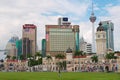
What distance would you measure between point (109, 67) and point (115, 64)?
14.4 ft

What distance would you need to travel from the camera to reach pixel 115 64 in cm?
19750

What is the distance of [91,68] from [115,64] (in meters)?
14.8

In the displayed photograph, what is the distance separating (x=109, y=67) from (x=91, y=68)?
36.3ft

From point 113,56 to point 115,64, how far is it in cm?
664

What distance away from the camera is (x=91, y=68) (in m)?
200

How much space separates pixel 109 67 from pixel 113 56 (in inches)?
366

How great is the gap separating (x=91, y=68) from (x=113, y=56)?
52.1 ft

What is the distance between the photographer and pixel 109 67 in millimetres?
199500

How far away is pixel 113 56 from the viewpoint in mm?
193625
